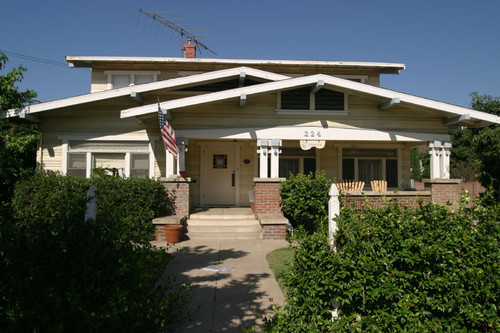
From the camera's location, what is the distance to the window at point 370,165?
12547 millimetres

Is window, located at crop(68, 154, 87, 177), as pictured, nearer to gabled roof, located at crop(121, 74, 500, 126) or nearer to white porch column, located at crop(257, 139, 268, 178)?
gabled roof, located at crop(121, 74, 500, 126)

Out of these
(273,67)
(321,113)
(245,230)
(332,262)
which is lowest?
(245,230)

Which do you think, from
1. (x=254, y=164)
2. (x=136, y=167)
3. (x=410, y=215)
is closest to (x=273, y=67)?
(x=254, y=164)

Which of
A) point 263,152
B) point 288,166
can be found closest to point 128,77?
point 263,152

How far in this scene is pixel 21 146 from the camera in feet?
31.3

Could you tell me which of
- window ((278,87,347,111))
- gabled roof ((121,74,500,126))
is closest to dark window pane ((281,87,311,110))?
window ((278,87,347,111))

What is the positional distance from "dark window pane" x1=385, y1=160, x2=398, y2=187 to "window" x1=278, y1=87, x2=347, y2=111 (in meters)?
3.62

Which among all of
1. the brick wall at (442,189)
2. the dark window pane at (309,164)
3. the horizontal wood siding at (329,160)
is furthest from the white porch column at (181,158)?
the brick wall at (442,189)

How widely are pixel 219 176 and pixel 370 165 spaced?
5.69 meters

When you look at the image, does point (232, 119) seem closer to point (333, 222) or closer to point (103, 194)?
point (103, 194)

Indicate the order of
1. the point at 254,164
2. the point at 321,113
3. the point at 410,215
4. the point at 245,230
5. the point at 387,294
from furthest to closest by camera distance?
1. the point at 254,164
2. the point at 321,113
3. the point at 245,230
4. the point at 410,215
5. the point at 387,294

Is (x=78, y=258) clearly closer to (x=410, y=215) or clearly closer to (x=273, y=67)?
(x=410, y=215)

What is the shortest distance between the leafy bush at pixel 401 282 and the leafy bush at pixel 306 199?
551 cm

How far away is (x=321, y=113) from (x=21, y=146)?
29.0 feet
